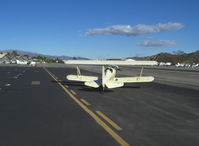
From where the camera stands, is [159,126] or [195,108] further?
[195,108]

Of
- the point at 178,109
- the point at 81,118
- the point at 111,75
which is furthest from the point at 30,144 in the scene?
the point at 111,75

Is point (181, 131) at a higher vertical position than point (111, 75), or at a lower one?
lower

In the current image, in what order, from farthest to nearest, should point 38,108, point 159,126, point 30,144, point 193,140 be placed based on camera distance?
→ point 38,108
point 159,126
point 193,140
point 30,144

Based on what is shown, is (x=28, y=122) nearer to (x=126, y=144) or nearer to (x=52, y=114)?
(x=52, y=114)

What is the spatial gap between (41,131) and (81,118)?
1828 millimetres

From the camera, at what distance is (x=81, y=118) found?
8203 mm

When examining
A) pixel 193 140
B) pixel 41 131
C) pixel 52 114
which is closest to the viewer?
pixel 193 140

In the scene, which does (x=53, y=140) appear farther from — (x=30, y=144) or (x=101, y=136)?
(x=101, y=136)

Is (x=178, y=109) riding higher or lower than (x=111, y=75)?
lower

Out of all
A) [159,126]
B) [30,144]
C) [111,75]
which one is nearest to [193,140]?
[159,126]

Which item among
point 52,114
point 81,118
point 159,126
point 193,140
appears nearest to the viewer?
point 193,140

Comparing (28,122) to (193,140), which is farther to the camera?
(28,122)

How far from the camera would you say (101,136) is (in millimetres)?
6215

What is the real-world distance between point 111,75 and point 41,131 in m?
9.07
